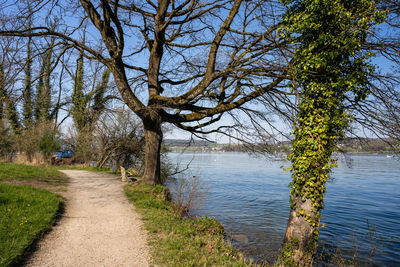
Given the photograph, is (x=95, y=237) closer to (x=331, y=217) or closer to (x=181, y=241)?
(x=181, y=241)

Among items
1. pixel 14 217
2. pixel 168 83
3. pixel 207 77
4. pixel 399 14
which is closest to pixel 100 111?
pixel 168 83

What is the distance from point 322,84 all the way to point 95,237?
635cm

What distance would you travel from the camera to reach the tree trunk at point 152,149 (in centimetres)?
956

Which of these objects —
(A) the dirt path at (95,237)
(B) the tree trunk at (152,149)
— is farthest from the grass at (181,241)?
(B) the tree trunk at (152,149)

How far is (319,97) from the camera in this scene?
600 centimetres

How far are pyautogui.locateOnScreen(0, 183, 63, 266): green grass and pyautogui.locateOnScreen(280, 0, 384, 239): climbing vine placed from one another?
19.1 feet

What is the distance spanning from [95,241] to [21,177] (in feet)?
21.3

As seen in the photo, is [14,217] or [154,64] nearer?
[14,217]

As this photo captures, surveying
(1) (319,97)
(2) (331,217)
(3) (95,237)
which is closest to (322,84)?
(1) (319,97)

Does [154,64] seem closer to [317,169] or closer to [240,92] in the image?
[240,92]

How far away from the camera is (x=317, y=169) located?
5824mm

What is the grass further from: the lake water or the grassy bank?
the grassy bank

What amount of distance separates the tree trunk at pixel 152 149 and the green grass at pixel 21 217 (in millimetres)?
3486

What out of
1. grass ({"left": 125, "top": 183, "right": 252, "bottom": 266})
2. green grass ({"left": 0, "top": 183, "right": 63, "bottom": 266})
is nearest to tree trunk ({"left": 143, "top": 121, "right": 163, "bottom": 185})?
grass ({"left": 125, "top": 183, "right": 252, "bottom": 266})
